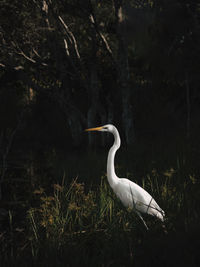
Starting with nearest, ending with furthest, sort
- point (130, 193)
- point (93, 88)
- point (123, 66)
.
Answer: point (130, 193) < point (123, 66) < point (93, 88)

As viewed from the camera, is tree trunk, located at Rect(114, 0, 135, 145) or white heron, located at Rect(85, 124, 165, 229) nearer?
white heron, located at Rect(85, 124, 165, 229)

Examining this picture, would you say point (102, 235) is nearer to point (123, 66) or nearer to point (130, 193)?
point (130, 193)

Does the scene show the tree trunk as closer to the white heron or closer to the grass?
the white heron

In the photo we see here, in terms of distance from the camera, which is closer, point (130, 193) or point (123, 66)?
point (130, 193)

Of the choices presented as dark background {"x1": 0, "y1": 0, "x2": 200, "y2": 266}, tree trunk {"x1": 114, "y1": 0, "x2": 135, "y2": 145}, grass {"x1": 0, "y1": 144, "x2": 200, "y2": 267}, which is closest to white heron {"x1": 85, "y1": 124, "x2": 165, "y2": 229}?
grass {"x1": 0, "y1": 144, "x2": 200, "y2": 267}

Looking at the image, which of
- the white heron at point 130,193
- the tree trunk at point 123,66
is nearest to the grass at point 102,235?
the white heron at point 130,193

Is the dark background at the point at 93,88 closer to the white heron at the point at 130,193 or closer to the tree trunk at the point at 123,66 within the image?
the tree trunk at the point at 123,66

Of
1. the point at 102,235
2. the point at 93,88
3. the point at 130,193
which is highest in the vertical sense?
the point at 93,88

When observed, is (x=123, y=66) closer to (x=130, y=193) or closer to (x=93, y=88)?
(x=93, y=88)

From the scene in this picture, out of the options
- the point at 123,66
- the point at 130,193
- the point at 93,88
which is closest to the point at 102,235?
the point at 130,193

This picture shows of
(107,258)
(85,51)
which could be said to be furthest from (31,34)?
(107,258)

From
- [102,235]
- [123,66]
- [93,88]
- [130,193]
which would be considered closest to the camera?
[102,235]

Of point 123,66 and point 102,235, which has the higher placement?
point 123,66

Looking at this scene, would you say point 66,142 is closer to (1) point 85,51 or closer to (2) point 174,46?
(1) point 85,51
